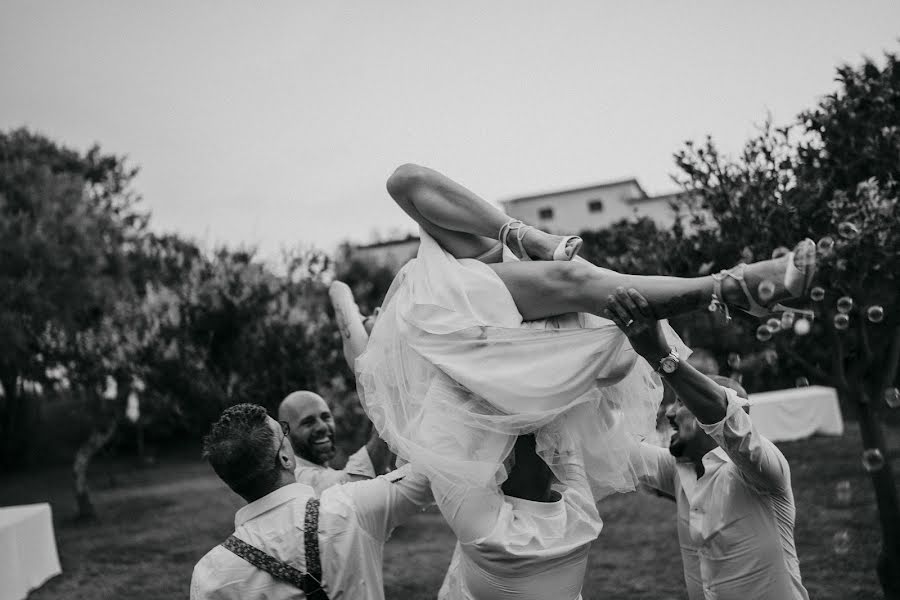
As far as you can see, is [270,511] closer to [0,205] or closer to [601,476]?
[601,476]

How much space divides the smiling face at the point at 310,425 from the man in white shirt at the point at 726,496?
199 centimetres

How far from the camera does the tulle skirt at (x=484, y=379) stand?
2.47m

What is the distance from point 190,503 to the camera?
61.2ft

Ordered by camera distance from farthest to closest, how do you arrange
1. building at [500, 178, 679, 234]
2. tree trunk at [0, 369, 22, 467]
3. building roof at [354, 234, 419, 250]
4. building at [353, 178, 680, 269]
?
building at [500, 178, 679, 234]
building at [353, 178, 680, 269]
building roof at [354, 234, 419, 250]
tree trunk at [0, 369, 22, 467]

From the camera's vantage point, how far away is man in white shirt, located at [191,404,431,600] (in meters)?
2.69

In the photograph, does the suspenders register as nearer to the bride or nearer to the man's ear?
the man's ear

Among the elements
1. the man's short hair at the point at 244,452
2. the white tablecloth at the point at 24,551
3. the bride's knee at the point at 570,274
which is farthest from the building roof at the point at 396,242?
the bride's knee at the point at 570,274

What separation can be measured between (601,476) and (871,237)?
3748 millimetres

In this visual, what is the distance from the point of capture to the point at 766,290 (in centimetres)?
215

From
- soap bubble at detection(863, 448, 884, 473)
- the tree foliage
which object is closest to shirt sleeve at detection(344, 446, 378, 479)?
soap bubble at detection(863, 448, 884, 473)

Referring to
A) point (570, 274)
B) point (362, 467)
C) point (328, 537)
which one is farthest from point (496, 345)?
point (362, 467)

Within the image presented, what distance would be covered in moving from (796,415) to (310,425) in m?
18.3

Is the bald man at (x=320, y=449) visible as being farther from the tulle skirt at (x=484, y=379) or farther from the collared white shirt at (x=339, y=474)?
the tulle skirt at (x=484, y=379)

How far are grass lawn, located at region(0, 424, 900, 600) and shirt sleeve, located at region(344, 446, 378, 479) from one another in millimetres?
5281
